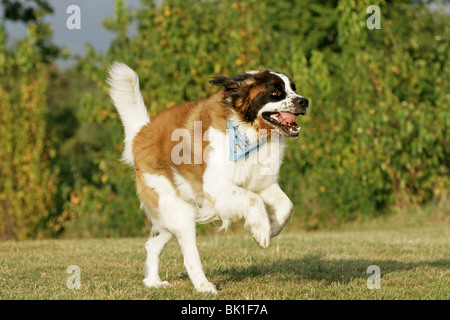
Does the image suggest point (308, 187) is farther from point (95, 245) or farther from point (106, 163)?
point (95, 245)

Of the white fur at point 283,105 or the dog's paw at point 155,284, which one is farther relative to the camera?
the dog's paw at point 155,284

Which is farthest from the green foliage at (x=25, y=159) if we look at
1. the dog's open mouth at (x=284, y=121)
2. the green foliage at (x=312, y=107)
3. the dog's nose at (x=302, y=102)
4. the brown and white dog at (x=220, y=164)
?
the dog's nose at (x=302, y=102)

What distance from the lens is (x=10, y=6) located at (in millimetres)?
20078

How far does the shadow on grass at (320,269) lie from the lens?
5.46 m

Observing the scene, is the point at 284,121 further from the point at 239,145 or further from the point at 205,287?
the point at 205,287

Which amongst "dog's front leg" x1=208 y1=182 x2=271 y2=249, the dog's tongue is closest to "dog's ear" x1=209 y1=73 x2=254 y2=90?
the dog's tongue

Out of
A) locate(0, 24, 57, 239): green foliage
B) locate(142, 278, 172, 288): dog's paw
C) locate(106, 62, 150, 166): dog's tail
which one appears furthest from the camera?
locate(0, 24, 57, 239): green foliage

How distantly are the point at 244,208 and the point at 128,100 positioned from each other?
68.3 inches

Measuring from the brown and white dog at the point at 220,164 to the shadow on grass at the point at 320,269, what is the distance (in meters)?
0.82

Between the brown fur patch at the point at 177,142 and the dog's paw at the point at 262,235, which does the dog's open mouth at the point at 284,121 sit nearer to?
the brown fur patch at the point at 177,142

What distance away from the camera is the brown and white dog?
180 inches

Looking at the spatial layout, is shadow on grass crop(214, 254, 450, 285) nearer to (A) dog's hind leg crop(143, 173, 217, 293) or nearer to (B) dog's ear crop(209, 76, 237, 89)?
(A) dog's hind leg crop(143, 173, 217, 293)

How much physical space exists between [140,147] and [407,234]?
225 inches

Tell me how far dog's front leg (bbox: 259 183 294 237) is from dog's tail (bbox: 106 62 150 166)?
1.38 metres
